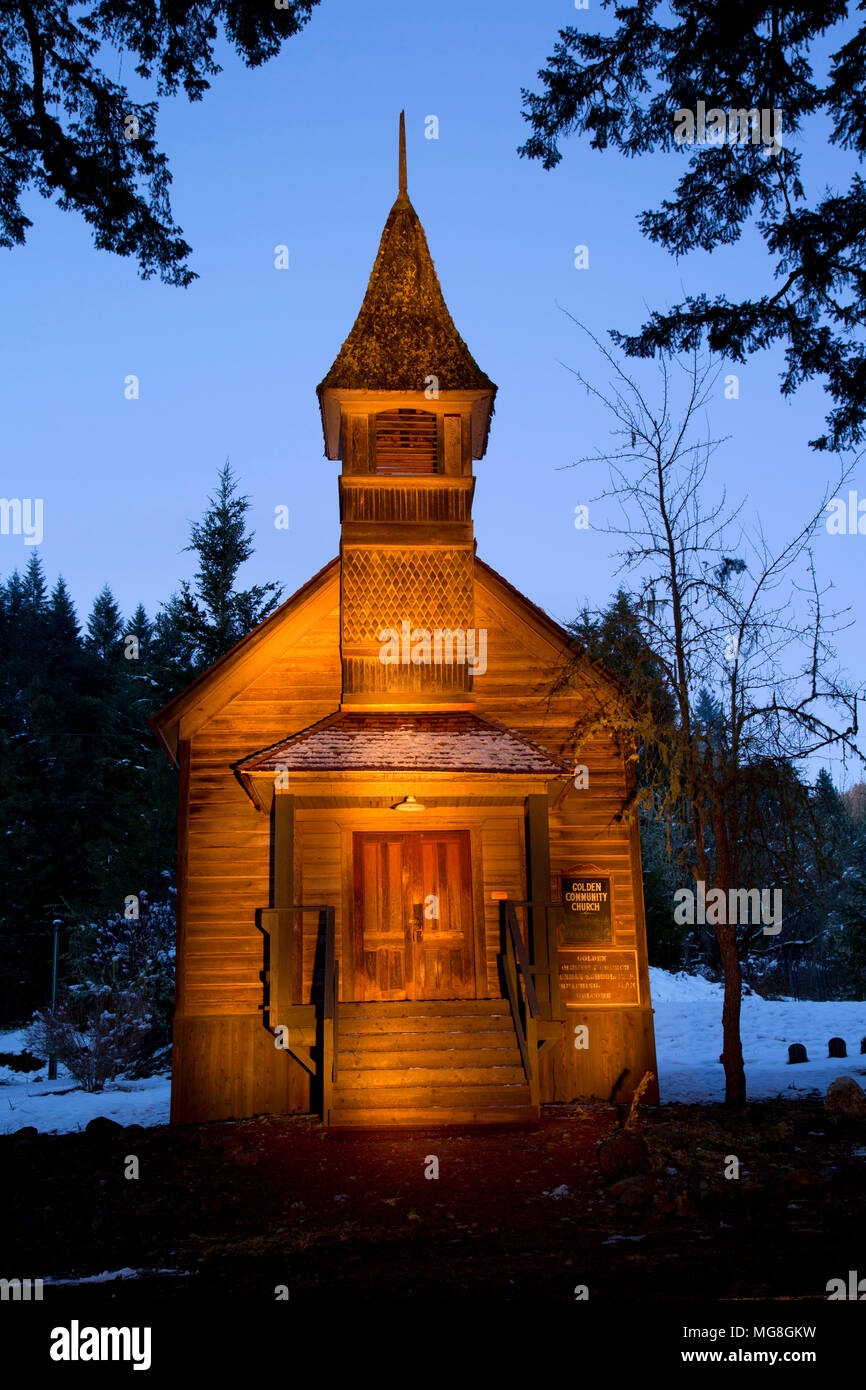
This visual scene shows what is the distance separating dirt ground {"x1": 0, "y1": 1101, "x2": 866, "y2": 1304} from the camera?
232 inches

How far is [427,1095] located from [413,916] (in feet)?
8.67

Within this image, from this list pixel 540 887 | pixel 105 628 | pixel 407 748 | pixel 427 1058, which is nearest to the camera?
pixel 427 1058

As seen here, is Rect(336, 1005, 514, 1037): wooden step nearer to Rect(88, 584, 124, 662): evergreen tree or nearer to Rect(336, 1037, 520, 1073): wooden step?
Rect(336, 1037, 520, 1073): wooden step

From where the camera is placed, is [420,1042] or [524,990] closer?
[420,1042]

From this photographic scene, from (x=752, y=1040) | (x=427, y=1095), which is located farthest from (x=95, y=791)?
(x=427, y=1095)

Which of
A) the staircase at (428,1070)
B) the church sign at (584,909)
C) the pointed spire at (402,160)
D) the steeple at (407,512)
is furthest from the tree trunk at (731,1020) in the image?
the pointed spire at (402,160)

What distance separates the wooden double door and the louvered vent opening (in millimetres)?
5356

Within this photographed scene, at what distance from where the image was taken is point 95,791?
134ft

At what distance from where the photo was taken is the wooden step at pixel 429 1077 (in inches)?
435

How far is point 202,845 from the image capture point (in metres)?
13.1

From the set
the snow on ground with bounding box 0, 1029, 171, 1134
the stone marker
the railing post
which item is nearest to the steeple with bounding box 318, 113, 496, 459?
the railing post

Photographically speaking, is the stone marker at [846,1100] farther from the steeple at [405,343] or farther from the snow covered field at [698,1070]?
the steeple at [405,343]

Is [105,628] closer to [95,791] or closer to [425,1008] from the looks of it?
[95,791]

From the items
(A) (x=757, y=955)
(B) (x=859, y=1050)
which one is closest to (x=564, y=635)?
(B) (x=859, y=1050)
